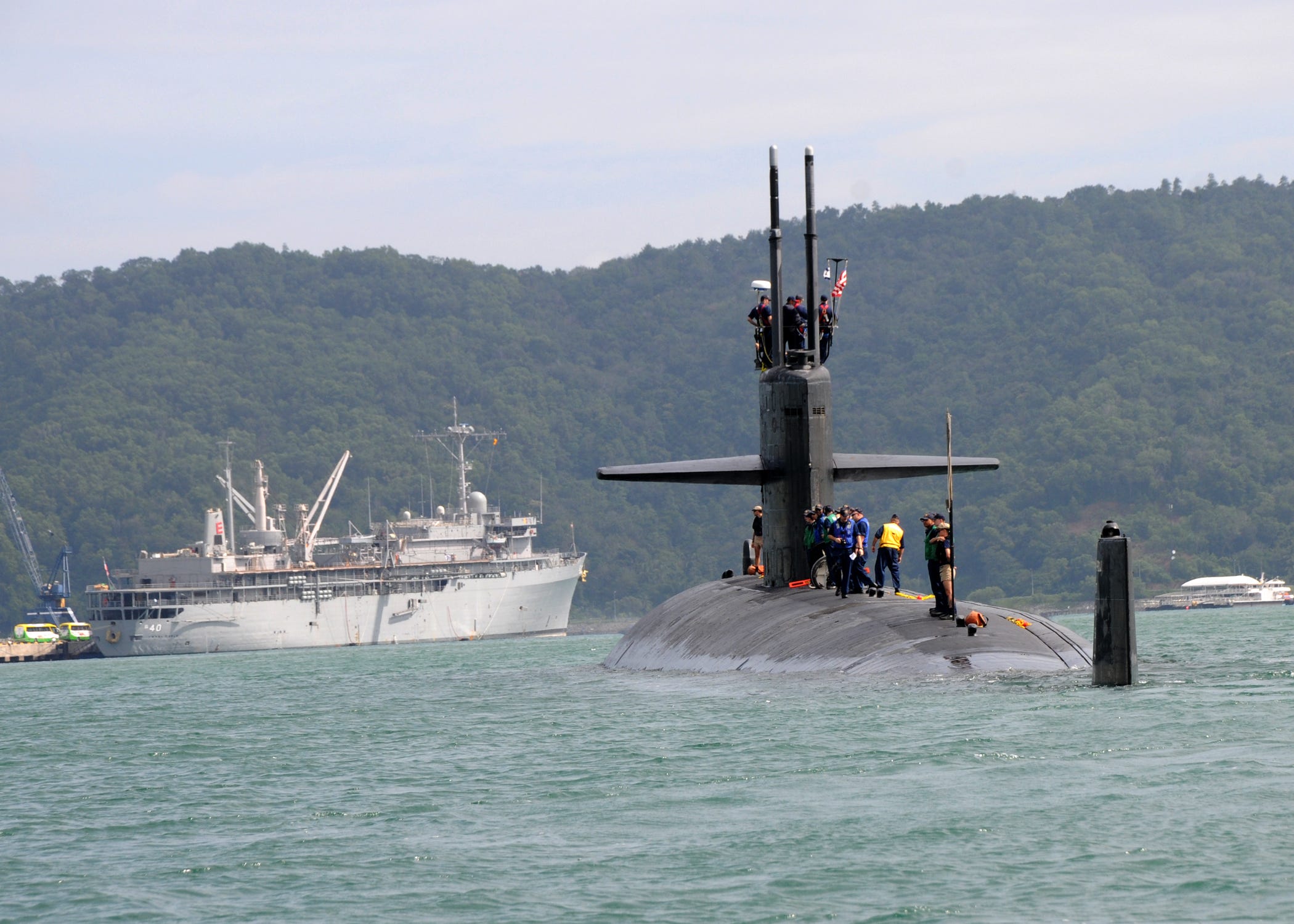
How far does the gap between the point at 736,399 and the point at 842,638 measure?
157 meters

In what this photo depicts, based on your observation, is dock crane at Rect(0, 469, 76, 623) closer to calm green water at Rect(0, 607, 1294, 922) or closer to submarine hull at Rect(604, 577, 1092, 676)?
submarine hull at Rect(604, 577, 1092, 676)

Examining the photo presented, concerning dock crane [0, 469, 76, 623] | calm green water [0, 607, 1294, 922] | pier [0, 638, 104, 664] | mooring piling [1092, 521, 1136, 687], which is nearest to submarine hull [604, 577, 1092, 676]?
calm green water [0, 607, 1294, 922]

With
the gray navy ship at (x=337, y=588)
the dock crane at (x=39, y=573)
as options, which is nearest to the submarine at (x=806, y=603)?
the gray navy ship at (x=337, y=588)

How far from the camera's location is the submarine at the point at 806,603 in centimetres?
2152

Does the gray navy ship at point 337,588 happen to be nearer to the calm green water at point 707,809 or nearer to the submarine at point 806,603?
the submarine at point 806,603

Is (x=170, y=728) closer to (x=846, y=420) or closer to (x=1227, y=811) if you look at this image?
(x=1227, y=811)

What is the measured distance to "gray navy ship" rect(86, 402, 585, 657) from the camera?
10731cm

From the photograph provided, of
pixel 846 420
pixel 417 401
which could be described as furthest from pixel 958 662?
pixel 417 401

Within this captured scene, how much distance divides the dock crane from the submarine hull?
105550 mm

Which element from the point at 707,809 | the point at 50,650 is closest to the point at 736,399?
the point at 50,650

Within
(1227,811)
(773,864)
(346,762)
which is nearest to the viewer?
(773,864)

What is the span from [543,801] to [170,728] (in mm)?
11669

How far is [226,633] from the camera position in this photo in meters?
107

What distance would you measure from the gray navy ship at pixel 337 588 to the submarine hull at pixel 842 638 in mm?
83242
